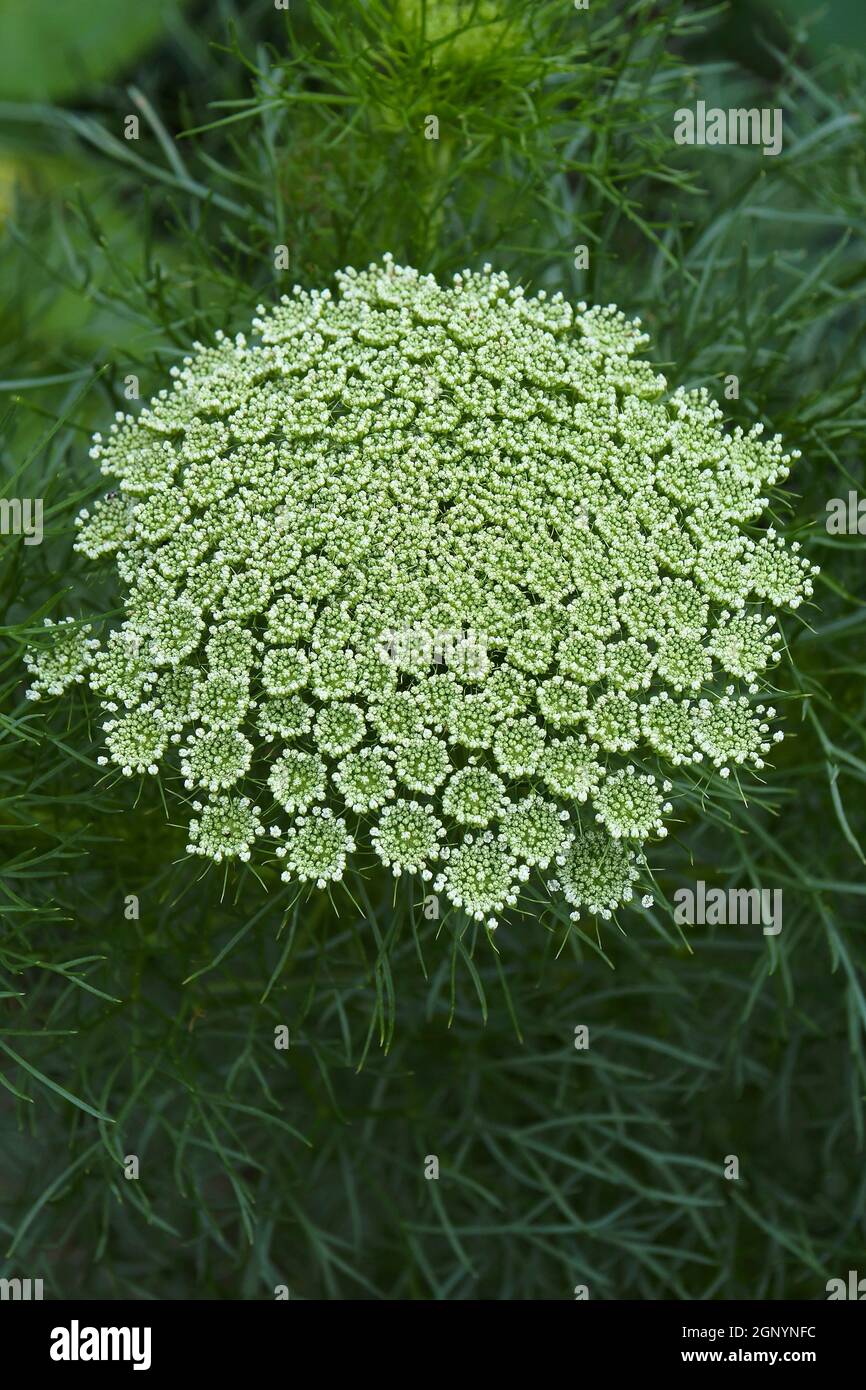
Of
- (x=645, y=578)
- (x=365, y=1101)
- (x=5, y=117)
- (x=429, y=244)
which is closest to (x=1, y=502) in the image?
(x=429, y=244)

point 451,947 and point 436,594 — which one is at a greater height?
point 436,594

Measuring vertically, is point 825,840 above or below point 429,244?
below

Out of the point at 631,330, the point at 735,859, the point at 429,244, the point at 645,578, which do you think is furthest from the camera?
the point at 735,859

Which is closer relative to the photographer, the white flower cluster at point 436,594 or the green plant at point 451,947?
the white flower cluster at point 436,594

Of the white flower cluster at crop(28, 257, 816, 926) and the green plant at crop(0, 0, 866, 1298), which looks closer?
the white flower cluster at crop(28, 257, 816, 926)

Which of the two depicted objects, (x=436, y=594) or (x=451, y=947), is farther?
(x=451, y=947)
